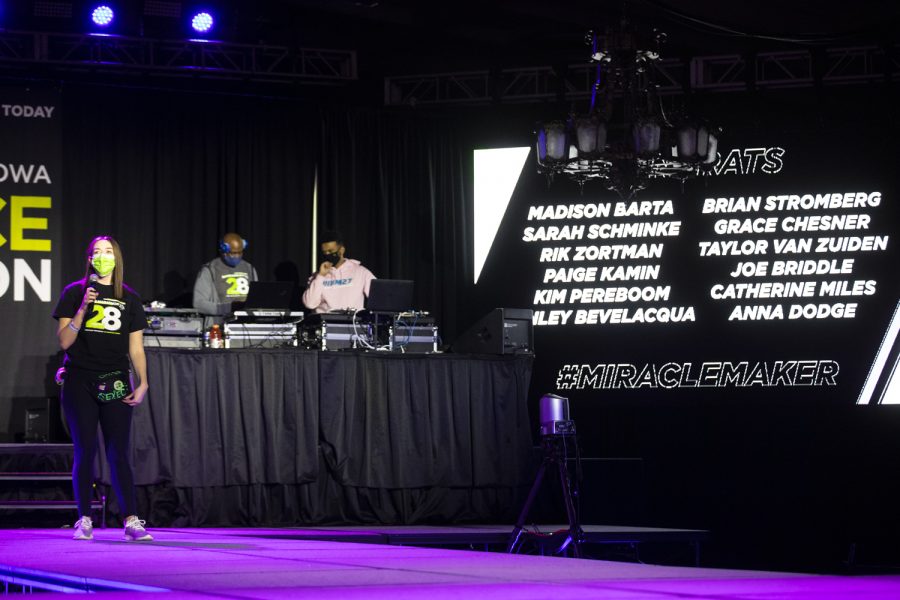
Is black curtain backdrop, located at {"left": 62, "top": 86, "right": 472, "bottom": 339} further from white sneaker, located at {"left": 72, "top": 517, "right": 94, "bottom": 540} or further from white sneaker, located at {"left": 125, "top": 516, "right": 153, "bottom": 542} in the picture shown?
white sneaker, located at {"left": 125, "top": 516, "right": 153, "bottom": 542}

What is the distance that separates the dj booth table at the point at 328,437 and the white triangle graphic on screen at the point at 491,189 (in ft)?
7.38

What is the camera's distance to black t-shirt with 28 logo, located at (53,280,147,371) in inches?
221

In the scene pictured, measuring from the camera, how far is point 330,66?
10289 millimetres

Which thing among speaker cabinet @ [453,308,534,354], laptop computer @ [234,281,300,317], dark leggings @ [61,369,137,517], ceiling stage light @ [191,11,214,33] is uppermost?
ceiling stage light @ [191,11,214,33]

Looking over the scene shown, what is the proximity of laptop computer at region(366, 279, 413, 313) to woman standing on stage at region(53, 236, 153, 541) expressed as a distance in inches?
110

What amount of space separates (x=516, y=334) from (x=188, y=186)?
10.9 ft

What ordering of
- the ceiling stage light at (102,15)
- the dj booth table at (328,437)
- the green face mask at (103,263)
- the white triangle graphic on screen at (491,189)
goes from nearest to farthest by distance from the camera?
the green face mask at (103,263), the dj booth table at (328,437), the ceiling stage light at (102,15), the white triangle graphic on screen at (491,189)

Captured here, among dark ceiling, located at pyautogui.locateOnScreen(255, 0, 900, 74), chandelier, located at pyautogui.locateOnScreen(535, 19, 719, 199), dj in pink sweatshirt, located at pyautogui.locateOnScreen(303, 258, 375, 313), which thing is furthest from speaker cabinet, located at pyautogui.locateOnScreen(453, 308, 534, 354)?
dark ceiling, located at pyautogui.locateOnScreen(255, 0, 900, 74)

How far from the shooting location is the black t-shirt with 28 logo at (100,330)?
5621 millimetres

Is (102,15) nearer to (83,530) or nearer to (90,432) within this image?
(90,432)

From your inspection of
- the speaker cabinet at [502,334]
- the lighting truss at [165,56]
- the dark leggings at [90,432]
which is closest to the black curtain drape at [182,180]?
the lighting truss at [165,56]

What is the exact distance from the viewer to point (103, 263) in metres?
5.58

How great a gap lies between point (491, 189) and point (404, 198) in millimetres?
794

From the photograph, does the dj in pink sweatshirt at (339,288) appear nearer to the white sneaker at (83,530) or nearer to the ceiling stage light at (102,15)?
the ceiling stage light at (102,15)
